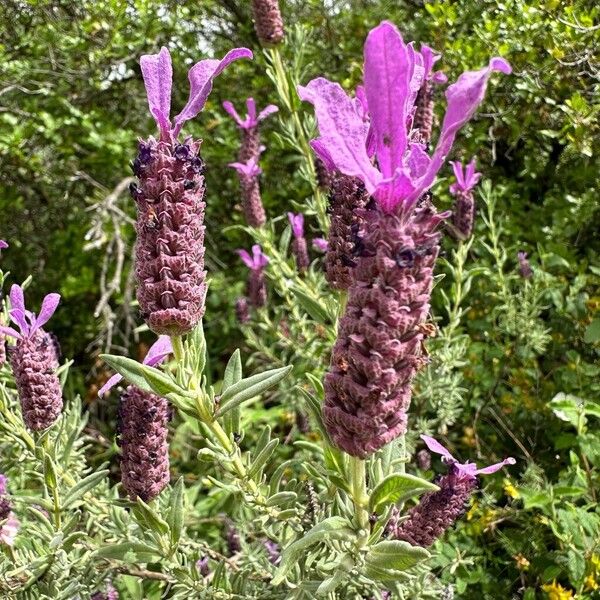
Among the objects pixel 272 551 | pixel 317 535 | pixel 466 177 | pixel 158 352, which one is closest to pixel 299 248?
pixel 466 177

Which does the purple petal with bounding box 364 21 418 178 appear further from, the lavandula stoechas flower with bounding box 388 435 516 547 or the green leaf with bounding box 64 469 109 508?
the green leaf with bounding box 64 469 109 508

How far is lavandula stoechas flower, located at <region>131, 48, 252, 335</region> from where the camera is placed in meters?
1.03

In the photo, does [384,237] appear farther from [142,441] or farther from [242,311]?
[242,311]

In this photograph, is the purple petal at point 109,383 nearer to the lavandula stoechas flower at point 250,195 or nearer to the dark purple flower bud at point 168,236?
the dark purple flower bud at point 168,236

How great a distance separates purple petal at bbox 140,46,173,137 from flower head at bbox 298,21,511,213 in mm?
319

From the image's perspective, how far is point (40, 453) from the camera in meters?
1.62

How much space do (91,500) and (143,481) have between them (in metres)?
0.52

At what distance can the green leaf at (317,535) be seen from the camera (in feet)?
3.37

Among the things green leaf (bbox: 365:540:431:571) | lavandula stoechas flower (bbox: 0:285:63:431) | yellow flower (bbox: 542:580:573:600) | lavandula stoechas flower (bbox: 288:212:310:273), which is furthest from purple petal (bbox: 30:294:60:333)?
yellow flower (bbox: 542:580:573:600)

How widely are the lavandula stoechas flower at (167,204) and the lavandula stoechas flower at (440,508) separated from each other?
62 centimetres

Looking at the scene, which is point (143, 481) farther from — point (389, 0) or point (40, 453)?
point (389, 0)

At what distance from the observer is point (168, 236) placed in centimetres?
104

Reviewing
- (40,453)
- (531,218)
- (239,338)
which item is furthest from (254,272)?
(40,453)

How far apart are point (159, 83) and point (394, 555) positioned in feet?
2.85
